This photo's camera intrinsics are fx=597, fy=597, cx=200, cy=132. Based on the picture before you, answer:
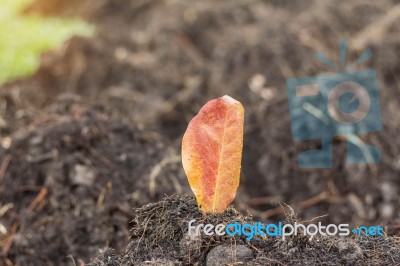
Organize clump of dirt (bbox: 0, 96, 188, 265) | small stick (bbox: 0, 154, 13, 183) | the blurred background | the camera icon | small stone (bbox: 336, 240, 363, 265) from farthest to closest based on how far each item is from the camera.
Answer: the camera icon, small stick (bbox: 0, 154, 13, 183), the blurred background, clump of dirt (bbox: 0, 96, 188, 265), small stone (bbox: 336, 240, 363, 265)

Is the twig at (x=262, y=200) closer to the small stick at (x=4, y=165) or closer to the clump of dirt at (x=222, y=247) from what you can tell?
the small stick at (x=4, y=165)

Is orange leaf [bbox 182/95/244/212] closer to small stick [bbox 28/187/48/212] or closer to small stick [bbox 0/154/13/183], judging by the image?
small stick [bbox 28/187/48/212]

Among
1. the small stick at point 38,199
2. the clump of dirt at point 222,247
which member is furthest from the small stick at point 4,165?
the clump of dirt at point 222,247

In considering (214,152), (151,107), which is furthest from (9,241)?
(151,107)

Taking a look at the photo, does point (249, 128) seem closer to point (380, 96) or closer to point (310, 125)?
point (310, 125)

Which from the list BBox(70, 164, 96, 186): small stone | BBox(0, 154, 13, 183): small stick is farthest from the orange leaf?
BBox(0, 154, 13, 183): small stick

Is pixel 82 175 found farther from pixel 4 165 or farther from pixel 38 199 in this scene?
pixel 4 165
